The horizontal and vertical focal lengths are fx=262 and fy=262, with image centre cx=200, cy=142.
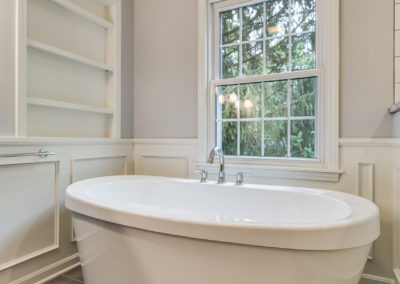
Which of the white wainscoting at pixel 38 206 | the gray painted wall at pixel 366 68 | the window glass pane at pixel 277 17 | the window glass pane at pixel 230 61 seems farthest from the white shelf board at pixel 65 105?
the gray painted wall at pixel 366 68

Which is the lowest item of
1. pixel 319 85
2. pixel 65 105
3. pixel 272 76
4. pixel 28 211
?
pixel 28 211

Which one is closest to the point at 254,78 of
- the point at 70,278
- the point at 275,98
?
the point at 275,98

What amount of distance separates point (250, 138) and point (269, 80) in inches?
18.8

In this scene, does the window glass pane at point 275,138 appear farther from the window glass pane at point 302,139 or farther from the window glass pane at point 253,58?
the window glass pane at point 253,58

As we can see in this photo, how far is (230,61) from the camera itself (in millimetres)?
2227

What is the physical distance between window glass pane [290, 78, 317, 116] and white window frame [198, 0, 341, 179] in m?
0.05

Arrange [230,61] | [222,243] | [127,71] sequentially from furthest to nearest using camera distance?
1. [127,71]
2. [230,61]
3. [222,243]

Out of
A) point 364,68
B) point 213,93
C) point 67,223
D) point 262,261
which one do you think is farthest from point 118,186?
point 364,68

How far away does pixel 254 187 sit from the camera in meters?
1.67

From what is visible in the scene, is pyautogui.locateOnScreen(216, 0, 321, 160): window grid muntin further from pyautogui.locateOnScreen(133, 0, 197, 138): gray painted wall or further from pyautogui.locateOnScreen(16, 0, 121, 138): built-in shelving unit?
pyautogui.locateOnScreen(16, 0, 121, 138): built-in shelving unit

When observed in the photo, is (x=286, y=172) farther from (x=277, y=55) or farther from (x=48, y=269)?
(x=48, y=269)

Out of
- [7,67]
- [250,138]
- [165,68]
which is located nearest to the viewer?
[7,67]

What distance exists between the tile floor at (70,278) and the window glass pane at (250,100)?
5.59ft

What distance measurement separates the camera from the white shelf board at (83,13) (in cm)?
191
